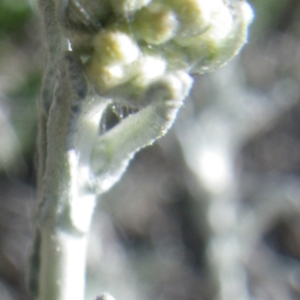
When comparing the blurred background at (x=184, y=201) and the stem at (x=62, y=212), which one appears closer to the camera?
the stem at (x=62, y=212)

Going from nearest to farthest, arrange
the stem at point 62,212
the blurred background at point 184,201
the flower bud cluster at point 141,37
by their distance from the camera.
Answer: the flower bud cluster at point 141,37 < the stem at point 62,212 < the blurred background at point 184,201

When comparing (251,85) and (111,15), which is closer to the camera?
(111,15)


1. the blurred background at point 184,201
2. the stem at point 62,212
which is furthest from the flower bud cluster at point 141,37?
the blurred background at point 184,201

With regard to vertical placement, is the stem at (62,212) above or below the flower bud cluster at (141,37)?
below

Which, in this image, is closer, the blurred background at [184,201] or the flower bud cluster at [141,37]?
the flower bud cluster at [141,37]

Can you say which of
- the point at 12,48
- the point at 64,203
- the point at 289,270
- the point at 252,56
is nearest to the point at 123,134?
the point at 64,203

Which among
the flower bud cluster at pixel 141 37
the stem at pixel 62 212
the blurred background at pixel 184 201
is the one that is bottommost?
the stem at pixel 62 212

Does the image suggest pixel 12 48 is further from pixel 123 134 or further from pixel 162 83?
pixel 162 83

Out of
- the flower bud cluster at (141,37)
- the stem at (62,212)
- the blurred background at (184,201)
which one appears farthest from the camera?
the blurred background at (184,201)

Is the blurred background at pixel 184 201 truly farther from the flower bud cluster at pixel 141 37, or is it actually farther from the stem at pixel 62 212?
the flower bud cluster at pixel 141 37
